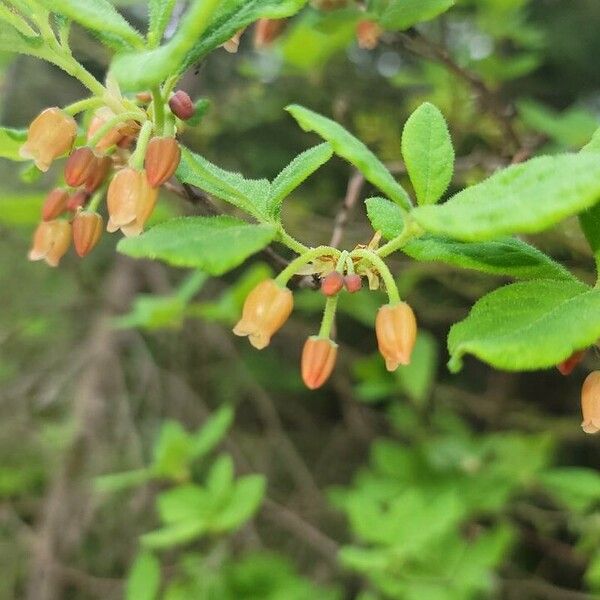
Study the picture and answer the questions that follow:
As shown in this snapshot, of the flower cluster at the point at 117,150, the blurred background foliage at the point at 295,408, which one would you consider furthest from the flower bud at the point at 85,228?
the blurred background foliage at the point at 295,408

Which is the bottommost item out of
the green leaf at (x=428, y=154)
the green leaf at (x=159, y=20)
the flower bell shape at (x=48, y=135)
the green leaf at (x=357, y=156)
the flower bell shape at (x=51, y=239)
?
the flower bell shape at (x=51, y=239)

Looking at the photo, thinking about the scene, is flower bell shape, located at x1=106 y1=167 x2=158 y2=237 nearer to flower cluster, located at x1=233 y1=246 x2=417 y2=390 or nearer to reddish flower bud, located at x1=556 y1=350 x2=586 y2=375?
flower cluster, located at x1=233 y1=246 x2=417 y2=390

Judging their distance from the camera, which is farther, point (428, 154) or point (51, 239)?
point (51, 239)

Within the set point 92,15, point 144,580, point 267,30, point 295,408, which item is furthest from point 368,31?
point 295,408

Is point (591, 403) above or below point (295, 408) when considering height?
above

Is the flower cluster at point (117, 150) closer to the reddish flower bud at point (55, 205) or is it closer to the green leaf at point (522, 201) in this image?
the reddish flower bud at point (55, 205)

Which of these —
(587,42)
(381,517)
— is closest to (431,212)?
(381,517)

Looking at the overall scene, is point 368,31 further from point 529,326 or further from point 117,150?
point 529,326

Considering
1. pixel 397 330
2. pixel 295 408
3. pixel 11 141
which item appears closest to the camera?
pixel 397 330
